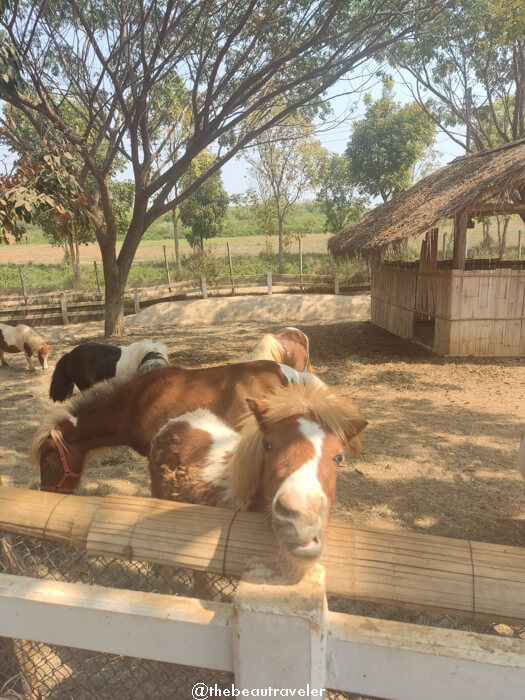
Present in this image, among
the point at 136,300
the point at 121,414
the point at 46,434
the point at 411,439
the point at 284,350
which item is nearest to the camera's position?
the point at 46,434

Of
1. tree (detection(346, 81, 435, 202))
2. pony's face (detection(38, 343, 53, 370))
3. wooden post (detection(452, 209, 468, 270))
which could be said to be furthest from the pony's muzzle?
tree (detection(346, 81, 435, 202))

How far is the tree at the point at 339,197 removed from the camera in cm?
2148

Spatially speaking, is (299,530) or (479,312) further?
(479,312)

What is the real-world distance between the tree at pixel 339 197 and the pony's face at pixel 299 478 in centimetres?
2210

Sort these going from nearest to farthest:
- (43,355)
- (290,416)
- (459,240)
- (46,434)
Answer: (290,416) < (46,434) < (43,355) < (459,240)

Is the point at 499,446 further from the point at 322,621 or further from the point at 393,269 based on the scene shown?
the point at 393,269

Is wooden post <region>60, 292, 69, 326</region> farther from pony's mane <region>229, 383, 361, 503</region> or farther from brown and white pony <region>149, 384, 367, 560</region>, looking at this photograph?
pony's mane <region>229, 383, 361, 503</region>

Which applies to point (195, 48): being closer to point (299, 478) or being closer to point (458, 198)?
point (458, 198)

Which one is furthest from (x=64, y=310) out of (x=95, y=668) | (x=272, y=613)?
(x=272, y=613)

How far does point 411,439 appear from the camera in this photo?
184 inches

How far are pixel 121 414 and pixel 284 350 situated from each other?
3.43 metres

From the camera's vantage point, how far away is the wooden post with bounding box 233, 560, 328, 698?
771 millimetres

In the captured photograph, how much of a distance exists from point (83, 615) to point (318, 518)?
579 millimetres

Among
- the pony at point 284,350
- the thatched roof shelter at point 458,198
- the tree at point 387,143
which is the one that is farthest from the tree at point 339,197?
the pony at point 284,350
